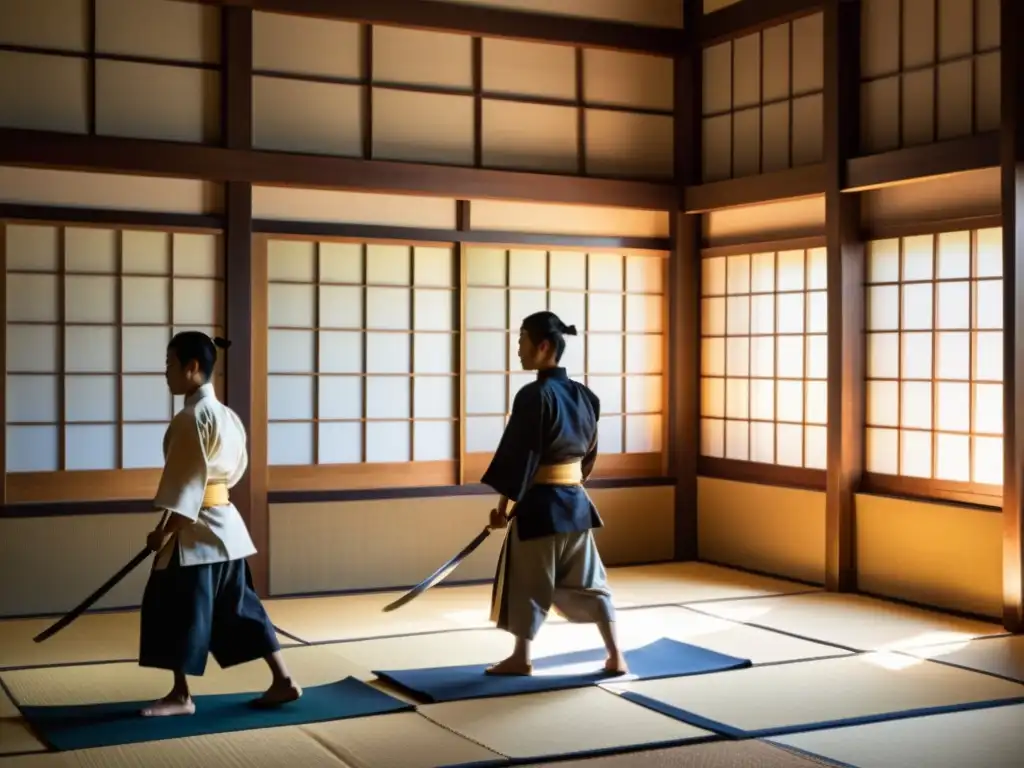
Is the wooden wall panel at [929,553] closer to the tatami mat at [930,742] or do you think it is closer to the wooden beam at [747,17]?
the tatami mat at [930,742]

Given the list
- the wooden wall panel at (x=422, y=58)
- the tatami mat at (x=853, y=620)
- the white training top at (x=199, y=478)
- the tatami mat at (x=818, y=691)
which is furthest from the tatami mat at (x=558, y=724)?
the wooden wall panel at (x=422, y=58)

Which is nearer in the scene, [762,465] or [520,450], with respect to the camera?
[520,450]

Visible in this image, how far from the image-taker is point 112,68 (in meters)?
6.07

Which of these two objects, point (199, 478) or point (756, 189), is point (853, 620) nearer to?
point (756, 189)

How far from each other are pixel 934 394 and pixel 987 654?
146cm

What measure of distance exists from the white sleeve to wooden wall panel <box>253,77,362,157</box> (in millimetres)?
2569

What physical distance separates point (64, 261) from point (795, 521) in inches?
142

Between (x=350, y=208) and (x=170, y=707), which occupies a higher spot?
(x=350, y=208)

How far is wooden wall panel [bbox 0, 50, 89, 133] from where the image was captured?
5.87 m

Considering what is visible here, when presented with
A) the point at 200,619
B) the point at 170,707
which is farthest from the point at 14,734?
the point at 200,619

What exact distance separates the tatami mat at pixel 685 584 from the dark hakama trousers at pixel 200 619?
2.24 meters

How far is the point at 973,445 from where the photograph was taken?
5.95 m

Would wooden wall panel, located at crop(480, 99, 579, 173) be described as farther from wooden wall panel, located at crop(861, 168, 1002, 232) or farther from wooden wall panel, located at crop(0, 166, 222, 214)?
wooden wall panel, located at crop(861, 168, 1002, 232)

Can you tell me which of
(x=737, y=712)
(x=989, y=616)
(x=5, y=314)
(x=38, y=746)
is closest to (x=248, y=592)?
(x=38, y=746)
